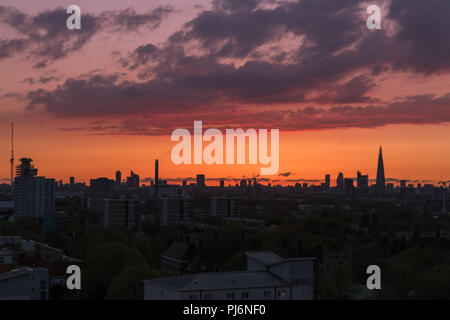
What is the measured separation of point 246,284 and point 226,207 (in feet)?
368

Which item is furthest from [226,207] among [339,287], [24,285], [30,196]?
[24,285]

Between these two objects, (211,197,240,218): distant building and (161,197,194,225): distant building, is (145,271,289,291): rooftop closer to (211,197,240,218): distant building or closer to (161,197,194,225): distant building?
(161,197,194,225): distant building

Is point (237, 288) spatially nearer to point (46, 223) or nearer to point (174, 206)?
point (46, 223)

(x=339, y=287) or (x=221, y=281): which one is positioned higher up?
(x=221, y=281)

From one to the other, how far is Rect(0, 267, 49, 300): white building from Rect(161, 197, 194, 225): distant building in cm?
8013

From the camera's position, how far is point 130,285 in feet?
93.9

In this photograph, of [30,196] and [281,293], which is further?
[30,196]

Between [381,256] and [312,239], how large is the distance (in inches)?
418

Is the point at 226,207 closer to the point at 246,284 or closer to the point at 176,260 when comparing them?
the point at 176,260
